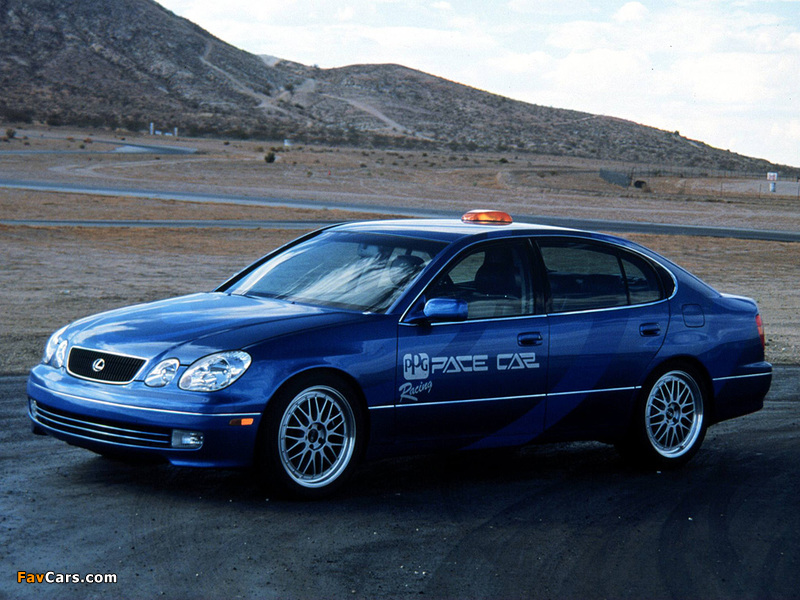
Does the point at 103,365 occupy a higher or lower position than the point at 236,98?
lower

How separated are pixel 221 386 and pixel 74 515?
3.22 ft

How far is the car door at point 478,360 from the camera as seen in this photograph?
6.39 m

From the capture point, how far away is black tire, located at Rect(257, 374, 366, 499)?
19.6ft

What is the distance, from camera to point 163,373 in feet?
19.3

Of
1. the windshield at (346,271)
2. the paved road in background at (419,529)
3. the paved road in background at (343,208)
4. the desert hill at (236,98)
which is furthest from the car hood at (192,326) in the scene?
the desert hill at (236,98)

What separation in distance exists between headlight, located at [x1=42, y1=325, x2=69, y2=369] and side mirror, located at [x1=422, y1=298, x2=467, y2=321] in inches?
80.5

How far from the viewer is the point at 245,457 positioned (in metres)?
5.92

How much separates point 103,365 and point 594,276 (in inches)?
123

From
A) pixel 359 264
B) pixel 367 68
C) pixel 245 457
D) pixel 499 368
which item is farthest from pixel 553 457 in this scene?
pixel 367 68

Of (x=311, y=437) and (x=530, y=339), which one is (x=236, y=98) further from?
(x=311, y=437)

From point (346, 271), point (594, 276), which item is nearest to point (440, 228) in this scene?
point (346, 271)

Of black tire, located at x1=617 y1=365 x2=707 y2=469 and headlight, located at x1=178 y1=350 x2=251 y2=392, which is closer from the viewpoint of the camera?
headlight, located at x1=178 y1=350 x2=251 y2=392

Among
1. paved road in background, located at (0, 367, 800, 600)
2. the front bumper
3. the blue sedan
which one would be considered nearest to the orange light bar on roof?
the blue sedan

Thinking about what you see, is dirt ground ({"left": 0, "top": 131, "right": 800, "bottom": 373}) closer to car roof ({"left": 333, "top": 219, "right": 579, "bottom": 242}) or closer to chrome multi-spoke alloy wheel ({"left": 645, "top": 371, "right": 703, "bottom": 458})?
car roof ({"left": 333, "top": 219, "right": 579, "bottom": 242})
